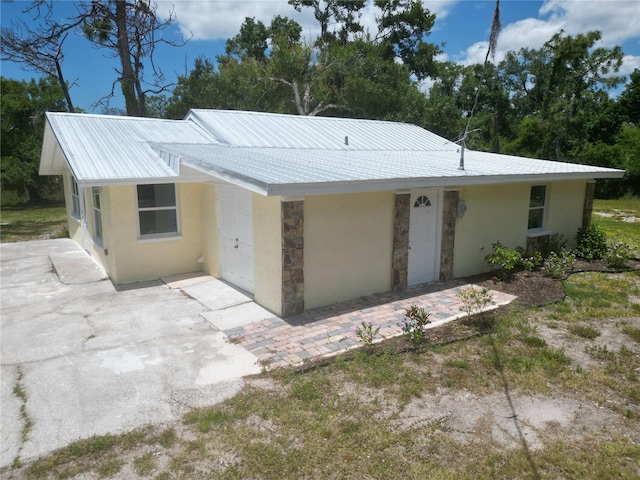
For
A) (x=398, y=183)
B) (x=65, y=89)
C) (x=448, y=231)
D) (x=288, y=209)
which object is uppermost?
(x=65, y=89)

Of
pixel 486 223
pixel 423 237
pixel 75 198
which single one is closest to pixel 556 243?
pixel 486 223

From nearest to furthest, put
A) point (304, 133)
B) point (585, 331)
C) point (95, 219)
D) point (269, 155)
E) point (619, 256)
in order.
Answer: point (585, 331)
point (269, 155)
point (619, 256)
point (95, 219)
point (304, 133)

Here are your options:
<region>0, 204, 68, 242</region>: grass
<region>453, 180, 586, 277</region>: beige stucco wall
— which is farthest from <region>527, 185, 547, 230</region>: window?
<region>0, 204, 68, 242</region>: grass

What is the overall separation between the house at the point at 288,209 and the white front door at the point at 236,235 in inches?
1.5

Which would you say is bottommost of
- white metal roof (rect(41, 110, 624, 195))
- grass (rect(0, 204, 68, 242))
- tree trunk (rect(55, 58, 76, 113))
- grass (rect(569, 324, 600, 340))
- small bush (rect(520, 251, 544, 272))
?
grass (rect(0, 204, 68, 242))

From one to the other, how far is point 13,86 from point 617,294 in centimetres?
2873

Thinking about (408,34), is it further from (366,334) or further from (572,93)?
(366,334)

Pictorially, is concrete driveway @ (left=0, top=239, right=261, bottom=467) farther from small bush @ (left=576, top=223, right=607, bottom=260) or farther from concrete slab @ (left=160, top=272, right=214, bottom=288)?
small bush @ (left=576, top=223, right=607, bottom=260)

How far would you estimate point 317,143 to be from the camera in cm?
1272

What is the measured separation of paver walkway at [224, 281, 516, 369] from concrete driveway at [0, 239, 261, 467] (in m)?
0.34

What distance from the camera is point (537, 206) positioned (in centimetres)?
1115

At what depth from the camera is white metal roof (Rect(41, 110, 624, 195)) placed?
7.11 m

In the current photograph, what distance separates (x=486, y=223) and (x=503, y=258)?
3.09ft

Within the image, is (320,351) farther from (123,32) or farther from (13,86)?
(13,86)
